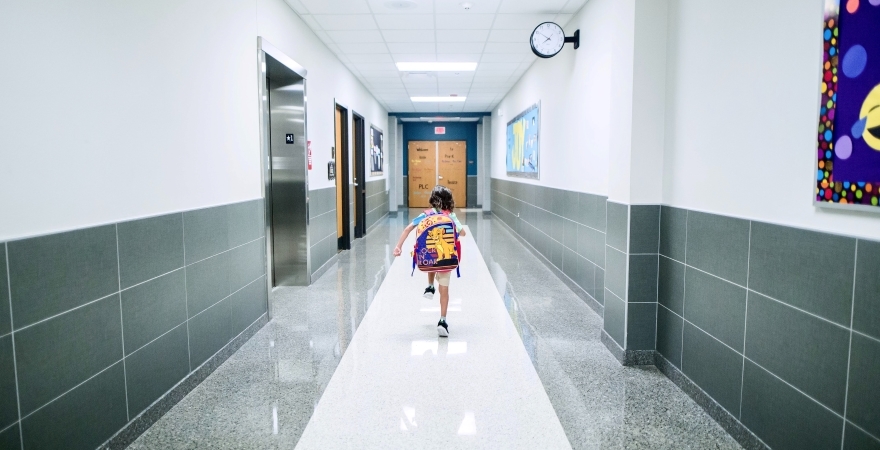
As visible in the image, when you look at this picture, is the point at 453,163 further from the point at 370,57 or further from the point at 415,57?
the point at 370,57

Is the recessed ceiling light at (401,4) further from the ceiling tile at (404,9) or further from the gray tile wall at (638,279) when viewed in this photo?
the gray tile wall at (638,279)

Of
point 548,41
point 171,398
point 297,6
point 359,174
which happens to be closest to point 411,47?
point 297,6

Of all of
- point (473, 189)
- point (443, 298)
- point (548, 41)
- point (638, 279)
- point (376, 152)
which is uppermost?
point (548, 41)

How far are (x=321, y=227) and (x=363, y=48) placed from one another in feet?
8.39

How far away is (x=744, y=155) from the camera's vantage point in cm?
274

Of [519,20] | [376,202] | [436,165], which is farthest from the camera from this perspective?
[436,165]

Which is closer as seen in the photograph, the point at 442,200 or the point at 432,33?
the point at 442,200

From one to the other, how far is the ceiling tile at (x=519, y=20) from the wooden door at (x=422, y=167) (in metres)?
11.6

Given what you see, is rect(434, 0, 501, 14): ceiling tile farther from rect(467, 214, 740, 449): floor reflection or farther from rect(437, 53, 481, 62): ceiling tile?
rect(467, 214, 740, 449): floor reflection

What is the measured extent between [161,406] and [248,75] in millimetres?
2683

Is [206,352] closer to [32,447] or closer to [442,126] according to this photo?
[32,447]

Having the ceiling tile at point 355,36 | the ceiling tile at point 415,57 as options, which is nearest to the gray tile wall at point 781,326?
the ceiling tile at point 355,36

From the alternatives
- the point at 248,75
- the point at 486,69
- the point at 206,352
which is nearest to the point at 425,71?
the point at 486,69

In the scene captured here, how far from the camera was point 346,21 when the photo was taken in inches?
248
